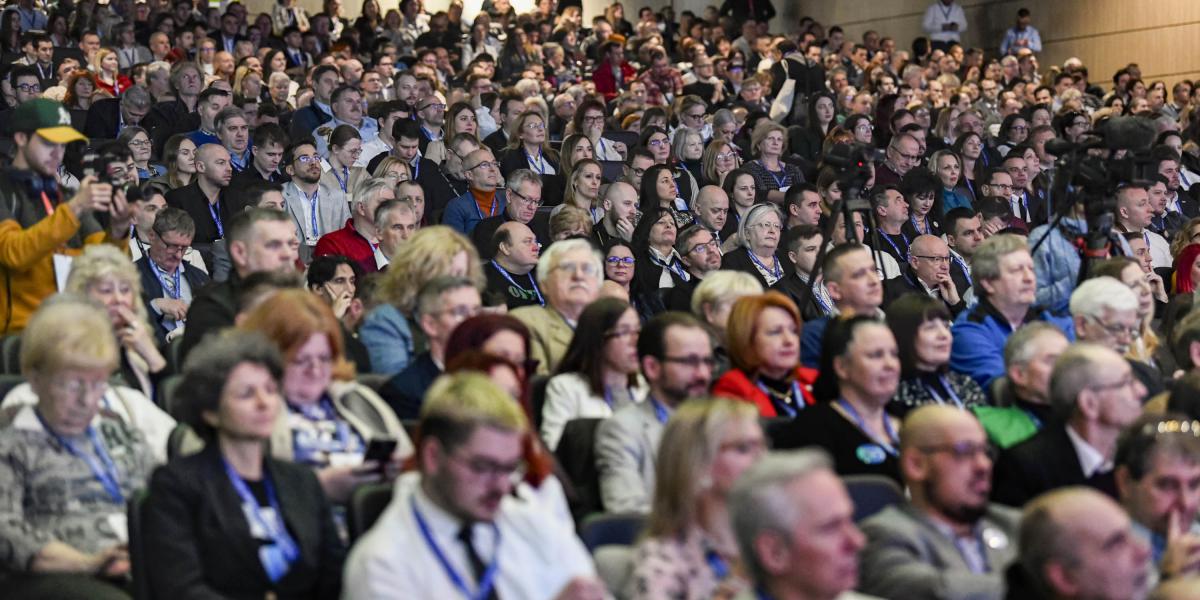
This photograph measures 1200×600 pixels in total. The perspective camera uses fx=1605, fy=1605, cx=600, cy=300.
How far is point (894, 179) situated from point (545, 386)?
201 inches

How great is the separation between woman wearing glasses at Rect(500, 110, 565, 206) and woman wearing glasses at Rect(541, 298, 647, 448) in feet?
14.3

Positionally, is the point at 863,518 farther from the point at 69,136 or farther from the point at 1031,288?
the point at 69,136

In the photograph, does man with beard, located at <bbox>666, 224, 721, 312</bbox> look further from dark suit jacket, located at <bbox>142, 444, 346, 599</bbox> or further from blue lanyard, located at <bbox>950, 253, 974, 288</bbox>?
dark suit jacket, located at <bbox>142, 444, 346, 599</bbox>

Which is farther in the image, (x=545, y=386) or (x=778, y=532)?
(x=545, y=386)

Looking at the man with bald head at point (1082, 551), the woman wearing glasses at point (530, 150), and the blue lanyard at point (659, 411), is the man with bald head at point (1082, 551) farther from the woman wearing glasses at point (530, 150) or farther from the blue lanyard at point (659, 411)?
the woman wearing glasses at point (530, 150)

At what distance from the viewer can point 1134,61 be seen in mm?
14336

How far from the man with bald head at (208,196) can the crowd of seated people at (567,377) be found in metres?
0.01

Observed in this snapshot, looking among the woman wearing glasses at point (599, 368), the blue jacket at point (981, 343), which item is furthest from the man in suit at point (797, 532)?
the blue jacket at point (981, 343)

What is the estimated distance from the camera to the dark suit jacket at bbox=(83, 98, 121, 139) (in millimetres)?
8328

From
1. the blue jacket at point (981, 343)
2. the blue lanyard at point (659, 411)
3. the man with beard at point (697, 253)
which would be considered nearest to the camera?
→ the blue lanyard at point (659, 411)

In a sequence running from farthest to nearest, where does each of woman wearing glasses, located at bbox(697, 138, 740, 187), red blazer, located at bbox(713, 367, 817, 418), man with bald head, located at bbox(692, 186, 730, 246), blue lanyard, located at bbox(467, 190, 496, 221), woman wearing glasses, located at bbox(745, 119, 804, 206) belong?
1. woman wearing glasses, located at bbox(745, 119, 804, 206)
2. woman wearing glasses, located at bbox(697, 138, 740, 187)
3. blue lanyard, located at bbox(467, 190, 496, 221)
4. man with bald head, located at bbox(692, 186, 730, 246)
5. red blazer, located at bbox(713, 367, 817, 418)

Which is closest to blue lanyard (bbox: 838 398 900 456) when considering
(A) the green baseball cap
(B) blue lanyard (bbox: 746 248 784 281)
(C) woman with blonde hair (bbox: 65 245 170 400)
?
(C) woman with blonde hair (bbox: 65 245 170 400)

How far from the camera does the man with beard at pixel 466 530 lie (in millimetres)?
2377

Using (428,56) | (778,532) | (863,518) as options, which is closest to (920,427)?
(863,518)
